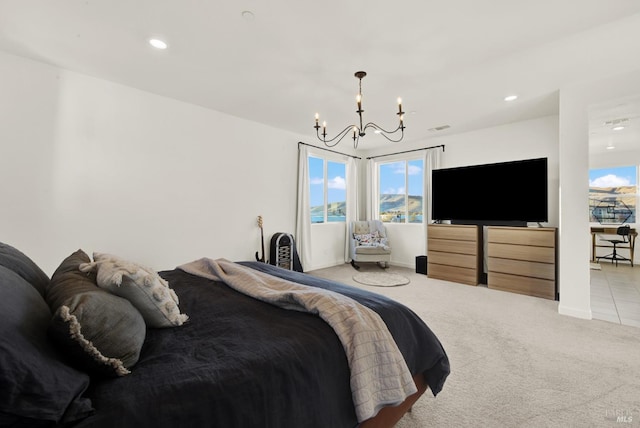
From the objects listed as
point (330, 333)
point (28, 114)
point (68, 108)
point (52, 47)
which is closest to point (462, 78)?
point (330, 333)

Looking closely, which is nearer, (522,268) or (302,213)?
(522,268)

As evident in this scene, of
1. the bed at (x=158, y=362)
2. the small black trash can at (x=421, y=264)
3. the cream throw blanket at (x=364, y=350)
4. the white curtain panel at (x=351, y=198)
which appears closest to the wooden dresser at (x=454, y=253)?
the small black trash can at (x=421, y=264)

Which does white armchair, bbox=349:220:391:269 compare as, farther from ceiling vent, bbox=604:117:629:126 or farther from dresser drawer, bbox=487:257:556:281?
ceiling vent, bbox=604:117:629:126

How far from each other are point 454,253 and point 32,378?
4.94 meters

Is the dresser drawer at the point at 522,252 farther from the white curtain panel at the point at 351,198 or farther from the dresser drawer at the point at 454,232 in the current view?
the white curtain panel at the point at 351,198

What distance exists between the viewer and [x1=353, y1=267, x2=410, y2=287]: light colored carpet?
4480 millimetres

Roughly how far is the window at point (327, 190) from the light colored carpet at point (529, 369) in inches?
111

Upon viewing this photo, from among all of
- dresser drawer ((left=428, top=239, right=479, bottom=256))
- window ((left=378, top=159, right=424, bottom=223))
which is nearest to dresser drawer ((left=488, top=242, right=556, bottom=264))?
dresser drawer ((left=428, top=239, right=479, bottom=256))

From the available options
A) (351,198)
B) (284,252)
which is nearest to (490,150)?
(351,198)

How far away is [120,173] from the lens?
130 inches

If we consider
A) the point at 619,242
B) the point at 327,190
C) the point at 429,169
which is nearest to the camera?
the point at 429,169

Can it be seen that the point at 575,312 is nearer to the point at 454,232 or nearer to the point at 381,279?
the point at 454,232

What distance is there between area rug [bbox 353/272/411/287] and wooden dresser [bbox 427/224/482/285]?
59 cm

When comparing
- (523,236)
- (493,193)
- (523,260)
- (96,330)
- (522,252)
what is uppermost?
(493,193)
